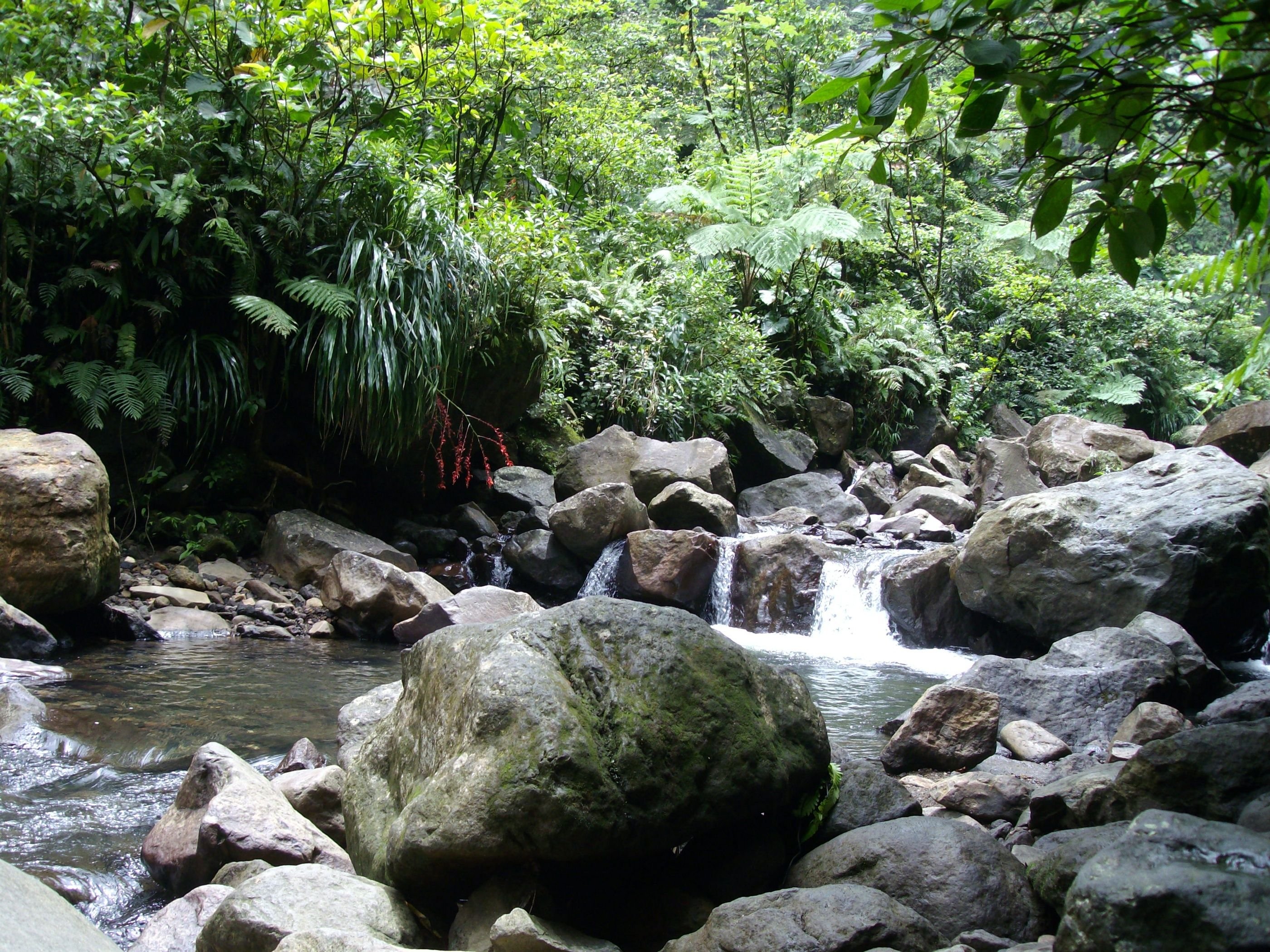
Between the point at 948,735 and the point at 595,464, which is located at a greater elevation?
the point at 595,464

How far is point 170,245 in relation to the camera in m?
7.01

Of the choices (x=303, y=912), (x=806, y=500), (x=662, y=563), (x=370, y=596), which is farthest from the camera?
(x=806, y=500)

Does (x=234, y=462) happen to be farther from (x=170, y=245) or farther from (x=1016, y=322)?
(x=1016, y=322)

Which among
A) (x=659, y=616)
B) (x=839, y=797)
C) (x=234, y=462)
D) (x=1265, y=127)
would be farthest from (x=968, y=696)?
(x=234, y=462)

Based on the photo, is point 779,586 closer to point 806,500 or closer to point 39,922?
point 806,500

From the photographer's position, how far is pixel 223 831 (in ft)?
9.64

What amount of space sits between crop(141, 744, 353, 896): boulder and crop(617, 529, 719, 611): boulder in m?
4.77

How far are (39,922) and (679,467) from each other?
782 cm

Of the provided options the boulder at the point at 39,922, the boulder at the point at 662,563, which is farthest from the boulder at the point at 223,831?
the boulder at the point at 662,563

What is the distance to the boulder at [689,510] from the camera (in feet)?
28.8

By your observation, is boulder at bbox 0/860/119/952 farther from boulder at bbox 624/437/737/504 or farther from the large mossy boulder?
boulder at bbox 624/437/737/504

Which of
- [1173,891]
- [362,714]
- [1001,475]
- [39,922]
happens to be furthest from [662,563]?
[1173,891]

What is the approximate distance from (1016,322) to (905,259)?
217 centimetres

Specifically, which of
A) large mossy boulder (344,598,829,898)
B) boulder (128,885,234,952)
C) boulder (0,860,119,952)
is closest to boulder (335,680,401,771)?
large mossy boulder (344,598,829,898)
